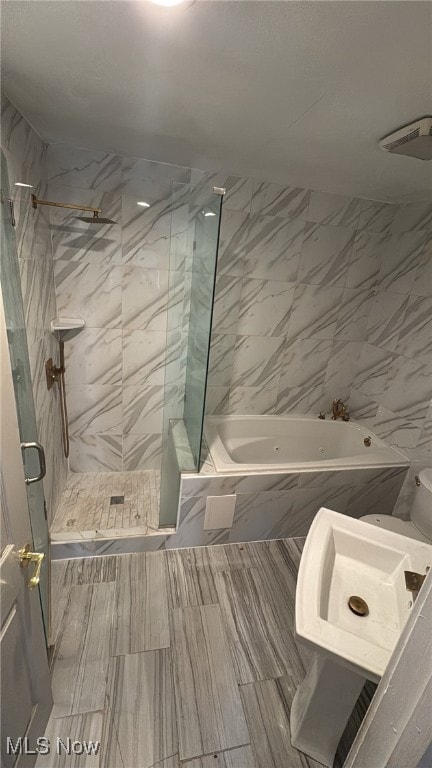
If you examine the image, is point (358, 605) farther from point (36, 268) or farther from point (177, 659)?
point (36, 268)

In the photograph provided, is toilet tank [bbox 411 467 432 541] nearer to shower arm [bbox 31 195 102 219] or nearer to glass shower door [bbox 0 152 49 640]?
glass shower door [bbox 0 152 49 640]

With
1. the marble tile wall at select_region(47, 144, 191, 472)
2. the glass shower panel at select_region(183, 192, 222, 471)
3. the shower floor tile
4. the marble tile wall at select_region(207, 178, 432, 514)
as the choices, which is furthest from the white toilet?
the marble tile wall at select_region(47, 144, 191, 472)

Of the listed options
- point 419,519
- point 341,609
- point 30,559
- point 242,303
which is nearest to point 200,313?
point 242,303

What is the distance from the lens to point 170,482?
6.88ft

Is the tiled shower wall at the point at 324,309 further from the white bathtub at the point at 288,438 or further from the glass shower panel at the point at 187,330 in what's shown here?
the glass shower panel at the point at 187,330

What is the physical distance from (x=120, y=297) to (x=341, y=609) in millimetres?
2118

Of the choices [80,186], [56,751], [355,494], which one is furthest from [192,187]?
[56,751]

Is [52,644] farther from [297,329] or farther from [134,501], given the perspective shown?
[297,329]

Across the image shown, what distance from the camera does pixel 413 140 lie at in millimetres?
1244

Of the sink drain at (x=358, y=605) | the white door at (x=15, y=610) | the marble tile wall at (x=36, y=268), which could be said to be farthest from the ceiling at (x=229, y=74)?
the sink drain at (x=358, y=605)

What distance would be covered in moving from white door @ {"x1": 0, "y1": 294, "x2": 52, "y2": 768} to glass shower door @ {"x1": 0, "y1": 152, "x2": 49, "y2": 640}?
8.8 inches

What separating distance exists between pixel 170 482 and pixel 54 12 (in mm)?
2098

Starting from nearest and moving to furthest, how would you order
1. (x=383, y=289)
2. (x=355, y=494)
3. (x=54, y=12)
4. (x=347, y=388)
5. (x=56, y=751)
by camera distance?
1. (x=54, y=12)
2. (x=56, y=751)
3. (x=355, y=494)
4. (x=383, y=289)
5. (x=347, y=388)

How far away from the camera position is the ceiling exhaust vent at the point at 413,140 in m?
1.16
